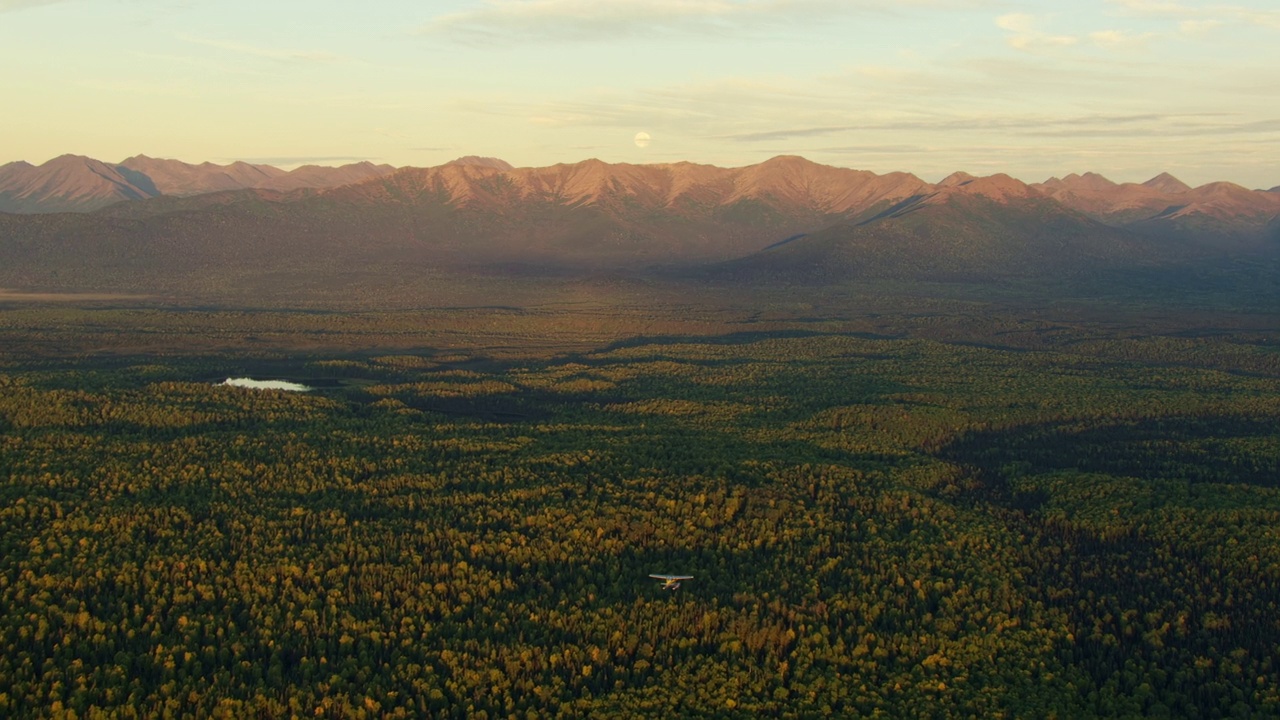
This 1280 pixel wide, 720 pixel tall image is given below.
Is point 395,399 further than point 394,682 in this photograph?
Yes

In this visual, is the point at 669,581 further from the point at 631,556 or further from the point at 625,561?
the point at 631,556

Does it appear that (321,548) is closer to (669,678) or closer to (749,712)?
(669,678)

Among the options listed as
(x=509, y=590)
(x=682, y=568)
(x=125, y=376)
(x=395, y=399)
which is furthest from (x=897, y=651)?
(x=125, y=376)

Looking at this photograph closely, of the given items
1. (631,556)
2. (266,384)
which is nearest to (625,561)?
(631,556)

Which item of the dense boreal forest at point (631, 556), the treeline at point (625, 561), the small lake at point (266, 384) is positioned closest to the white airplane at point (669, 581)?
the dense boreal forest at point (631, 556)

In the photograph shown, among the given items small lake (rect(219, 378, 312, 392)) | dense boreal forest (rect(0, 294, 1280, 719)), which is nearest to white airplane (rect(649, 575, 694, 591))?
dense boreal forest (rect(0, 294, 1280, 719))

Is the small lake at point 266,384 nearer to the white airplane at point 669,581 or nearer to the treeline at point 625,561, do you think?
the treeline at point 625,561

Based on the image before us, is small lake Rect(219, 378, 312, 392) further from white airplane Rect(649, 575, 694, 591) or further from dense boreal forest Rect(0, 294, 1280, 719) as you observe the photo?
white airplane Rect(649, 575, 694, 591)
